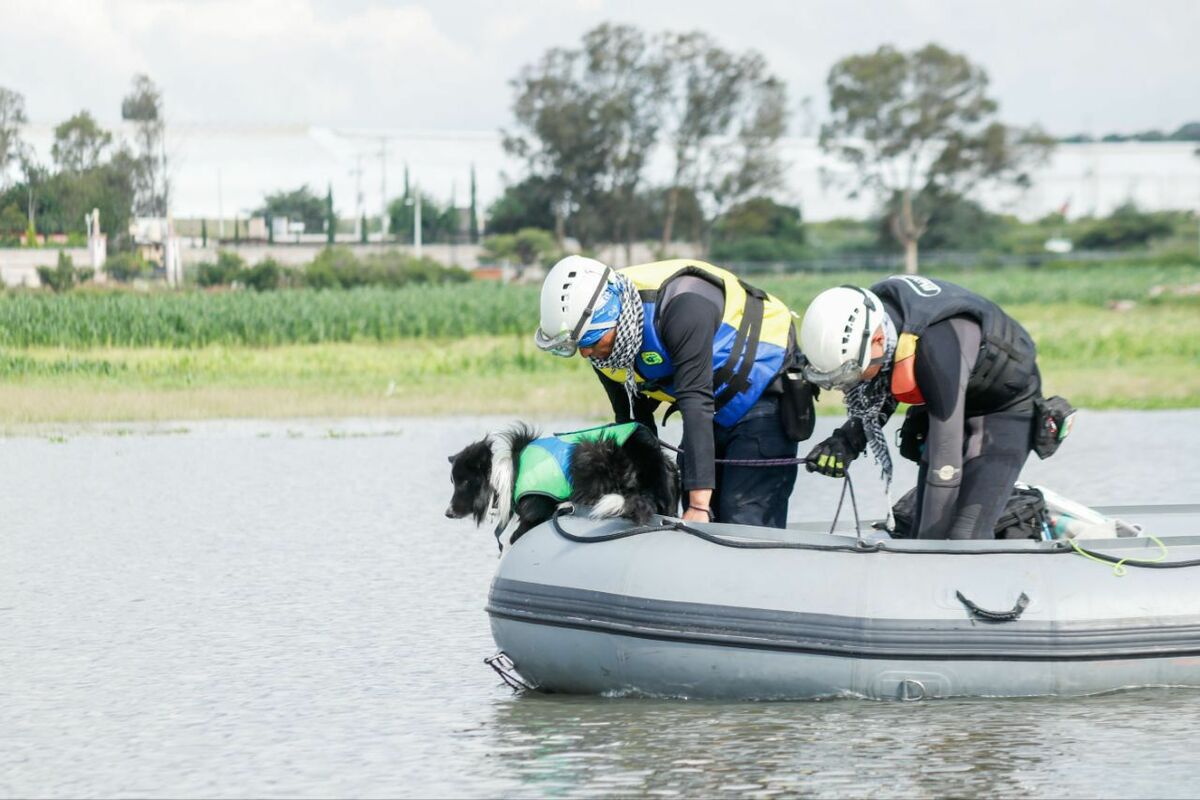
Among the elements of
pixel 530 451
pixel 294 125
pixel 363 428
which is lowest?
pixel 363 428

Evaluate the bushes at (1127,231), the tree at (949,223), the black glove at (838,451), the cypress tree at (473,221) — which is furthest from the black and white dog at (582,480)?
the bushes at (1127,231)

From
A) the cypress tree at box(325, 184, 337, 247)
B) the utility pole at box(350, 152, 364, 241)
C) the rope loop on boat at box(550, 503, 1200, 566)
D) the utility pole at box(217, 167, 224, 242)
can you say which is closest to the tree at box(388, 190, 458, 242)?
the utility pole at box(350, 152, 364, 241)

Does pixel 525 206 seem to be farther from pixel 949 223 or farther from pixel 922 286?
pixel 922 286

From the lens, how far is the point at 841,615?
6.59m

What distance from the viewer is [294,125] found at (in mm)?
51562

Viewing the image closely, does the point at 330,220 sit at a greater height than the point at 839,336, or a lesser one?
greater

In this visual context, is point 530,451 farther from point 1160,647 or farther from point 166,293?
point 166,293

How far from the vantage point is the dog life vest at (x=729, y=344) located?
6.78 m

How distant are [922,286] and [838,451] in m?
0.75

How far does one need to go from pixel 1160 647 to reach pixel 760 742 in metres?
1.67

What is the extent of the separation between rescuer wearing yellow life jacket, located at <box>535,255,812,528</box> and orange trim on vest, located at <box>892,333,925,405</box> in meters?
0.38

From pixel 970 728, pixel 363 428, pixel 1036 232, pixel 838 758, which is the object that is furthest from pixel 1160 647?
pixel 1036 232

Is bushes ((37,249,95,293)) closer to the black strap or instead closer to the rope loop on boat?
the rope loop on boat

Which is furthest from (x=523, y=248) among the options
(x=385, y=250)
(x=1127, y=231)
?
(x=1127, y=231)
